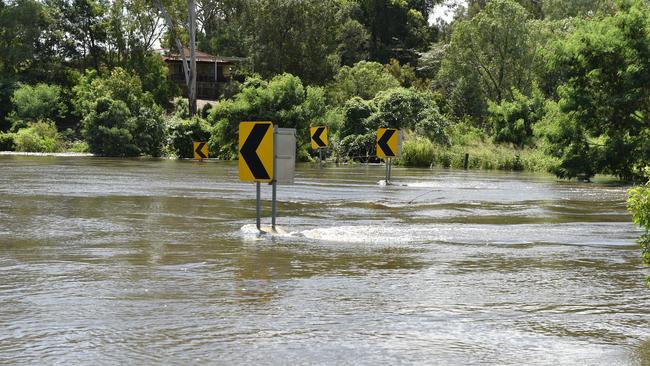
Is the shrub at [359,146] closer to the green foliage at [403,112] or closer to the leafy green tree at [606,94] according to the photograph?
the green foliage at [403,112]

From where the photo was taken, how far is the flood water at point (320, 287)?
6.21 meters

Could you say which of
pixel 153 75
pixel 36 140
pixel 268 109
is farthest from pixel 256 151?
pixel 153 75

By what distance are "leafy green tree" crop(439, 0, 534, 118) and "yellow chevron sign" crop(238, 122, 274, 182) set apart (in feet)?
177

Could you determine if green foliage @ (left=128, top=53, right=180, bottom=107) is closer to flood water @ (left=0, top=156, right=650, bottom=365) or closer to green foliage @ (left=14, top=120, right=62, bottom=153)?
green foliage @ (left=14, top=120, right=62, bottom=153)

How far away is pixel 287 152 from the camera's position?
498 inches

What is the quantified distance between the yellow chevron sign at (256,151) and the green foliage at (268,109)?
35.3 meters

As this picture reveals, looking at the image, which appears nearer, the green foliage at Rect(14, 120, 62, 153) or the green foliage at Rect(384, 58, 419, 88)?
the green foliage at Rect(14, 120, 62, 153)

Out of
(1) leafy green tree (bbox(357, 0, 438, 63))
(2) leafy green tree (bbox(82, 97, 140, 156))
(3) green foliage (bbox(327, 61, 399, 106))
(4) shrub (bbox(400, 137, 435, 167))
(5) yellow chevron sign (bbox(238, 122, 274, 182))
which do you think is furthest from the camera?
(1) leafy green tree (bbox(357, 0, 438, 63))

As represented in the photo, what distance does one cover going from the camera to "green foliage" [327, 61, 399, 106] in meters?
66.1

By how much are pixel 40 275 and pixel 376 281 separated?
3.14 metres

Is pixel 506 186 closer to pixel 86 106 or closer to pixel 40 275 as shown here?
pixel 40 275

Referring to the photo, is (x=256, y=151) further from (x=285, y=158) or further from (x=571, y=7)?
(x=571, y=7)

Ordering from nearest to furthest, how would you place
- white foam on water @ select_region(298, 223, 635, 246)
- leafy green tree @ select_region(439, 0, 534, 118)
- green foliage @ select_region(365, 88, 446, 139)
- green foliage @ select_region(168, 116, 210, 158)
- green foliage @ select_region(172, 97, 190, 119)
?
white foam on water @ select_region(298, 223, 635, 246)
green foliage @ select_region(365, 88, 446, 139)
green foliage @ select_region(168, 116, 210, 158)
green foliage @ select_region(172, 97, 190, 119)
leafy green tree @ select_region(439, 0, 534, 118)

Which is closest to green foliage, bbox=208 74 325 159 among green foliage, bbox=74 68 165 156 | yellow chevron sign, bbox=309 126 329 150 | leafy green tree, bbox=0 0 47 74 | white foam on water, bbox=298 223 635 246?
green foliage, bbox=74 68 165 156
